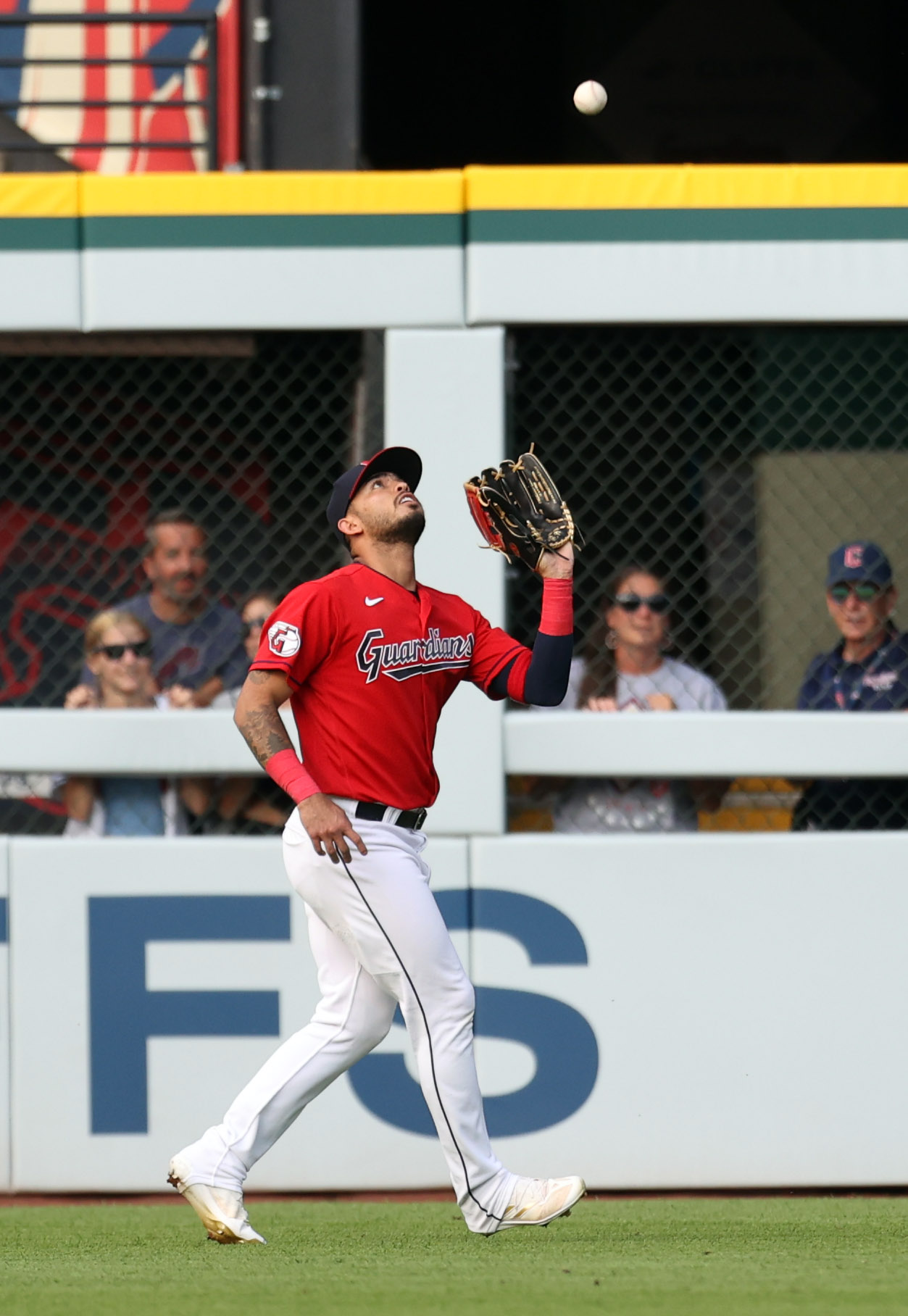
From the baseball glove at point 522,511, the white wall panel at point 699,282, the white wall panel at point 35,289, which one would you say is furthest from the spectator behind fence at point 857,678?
the white wall panel at point 35,289

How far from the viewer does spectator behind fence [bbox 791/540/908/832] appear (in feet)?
16.4

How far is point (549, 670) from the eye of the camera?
3.80 meters

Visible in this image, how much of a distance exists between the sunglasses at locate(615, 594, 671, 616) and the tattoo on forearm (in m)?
1.76

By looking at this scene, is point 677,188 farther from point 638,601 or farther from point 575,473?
point 638,601

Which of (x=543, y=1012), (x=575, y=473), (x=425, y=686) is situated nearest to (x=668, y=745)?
(x=543, y=1012)

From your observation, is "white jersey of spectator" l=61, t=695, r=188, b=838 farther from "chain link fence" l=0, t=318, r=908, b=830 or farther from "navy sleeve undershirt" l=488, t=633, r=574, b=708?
"navy sleeve undershirt" l=488, t=633, r=574, b=708

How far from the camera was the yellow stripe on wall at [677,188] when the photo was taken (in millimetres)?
4961

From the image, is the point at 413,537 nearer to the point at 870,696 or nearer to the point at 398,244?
the point at 398,244

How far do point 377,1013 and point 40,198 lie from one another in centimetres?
291

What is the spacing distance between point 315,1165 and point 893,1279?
2.12 meters

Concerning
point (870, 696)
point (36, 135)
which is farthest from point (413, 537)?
point (36, 135)

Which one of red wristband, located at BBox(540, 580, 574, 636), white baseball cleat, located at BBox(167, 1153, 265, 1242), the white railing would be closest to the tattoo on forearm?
red wristband, located at BBox(540, 580, 574, 636)

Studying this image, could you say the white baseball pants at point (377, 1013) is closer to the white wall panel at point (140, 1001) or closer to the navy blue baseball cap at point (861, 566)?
the white wall panel at point (140, 1001)

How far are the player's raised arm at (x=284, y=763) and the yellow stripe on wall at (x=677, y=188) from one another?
2.07 meters
